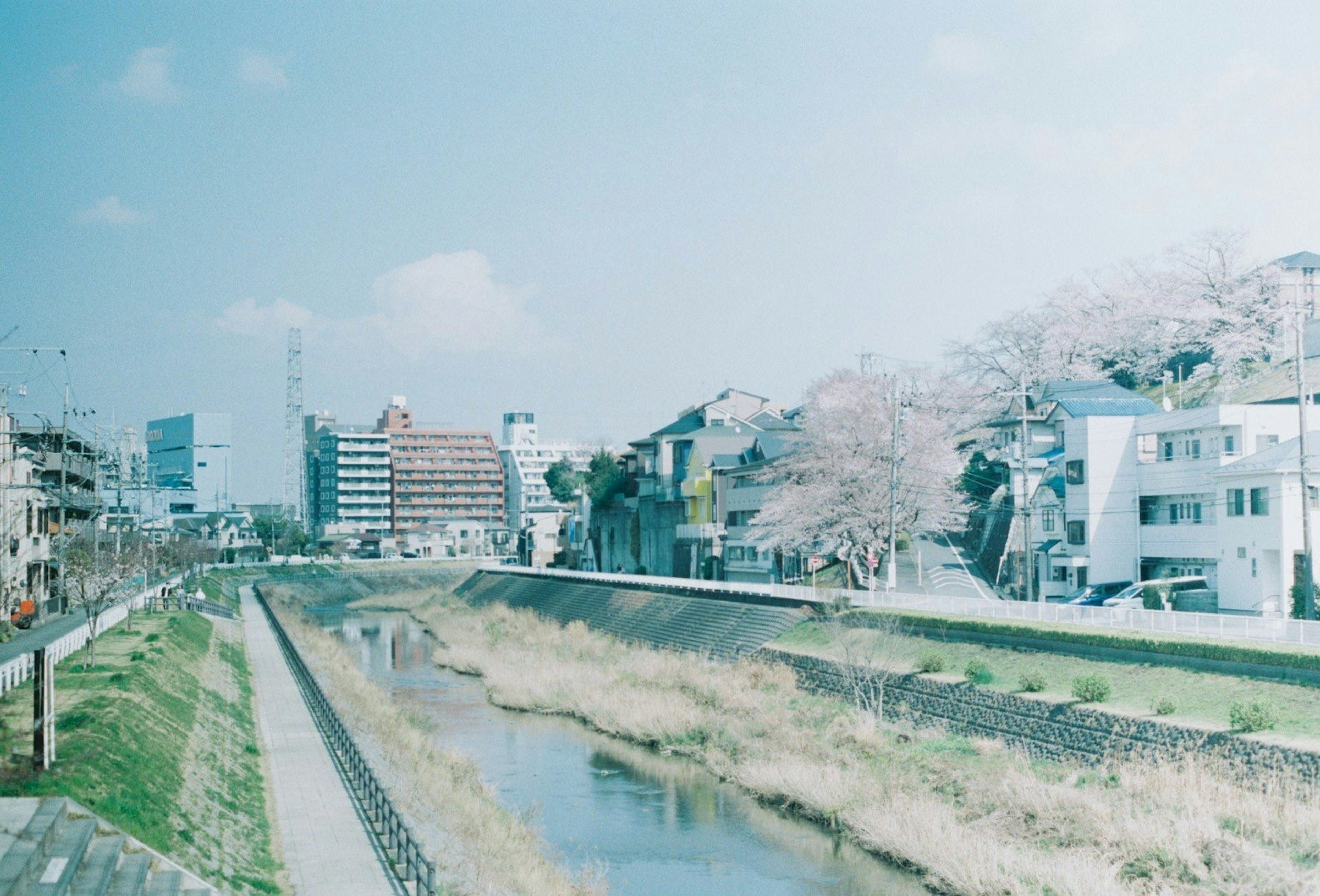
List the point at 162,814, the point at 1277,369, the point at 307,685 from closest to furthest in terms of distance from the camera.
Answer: the point at 162,814 < the point at 307,685 < the point at 1277,369

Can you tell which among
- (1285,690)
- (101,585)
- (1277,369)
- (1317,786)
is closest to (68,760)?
(101,585)

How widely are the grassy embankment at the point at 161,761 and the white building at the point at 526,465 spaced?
10650 centimetres

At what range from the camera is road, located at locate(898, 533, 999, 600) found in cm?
4634

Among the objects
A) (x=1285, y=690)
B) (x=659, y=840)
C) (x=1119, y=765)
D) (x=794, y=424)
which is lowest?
(x=659, y=840)

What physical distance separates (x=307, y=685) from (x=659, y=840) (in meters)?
15.1

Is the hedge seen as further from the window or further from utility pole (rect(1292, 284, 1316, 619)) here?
the window

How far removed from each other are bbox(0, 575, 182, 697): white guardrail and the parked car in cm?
2901

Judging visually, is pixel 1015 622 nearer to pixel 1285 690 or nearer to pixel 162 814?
pixel 1285 690

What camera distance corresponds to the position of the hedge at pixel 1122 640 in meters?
21.8

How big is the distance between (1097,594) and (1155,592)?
14.0 feet

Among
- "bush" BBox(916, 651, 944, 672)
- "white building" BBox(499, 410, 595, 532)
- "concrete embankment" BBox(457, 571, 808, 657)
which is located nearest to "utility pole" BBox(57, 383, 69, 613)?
"concrete embankment" BBox(457, 571, 808, 657)

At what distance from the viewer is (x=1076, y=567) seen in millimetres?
42156

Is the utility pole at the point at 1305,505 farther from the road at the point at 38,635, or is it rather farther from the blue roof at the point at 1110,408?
the road at the point at 38,635

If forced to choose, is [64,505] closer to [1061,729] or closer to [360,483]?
[1061,729]
